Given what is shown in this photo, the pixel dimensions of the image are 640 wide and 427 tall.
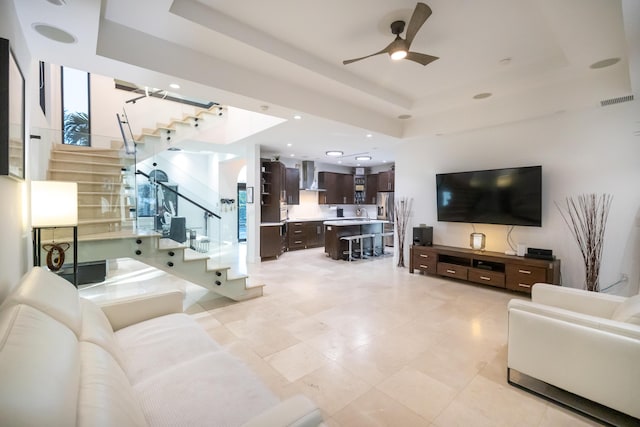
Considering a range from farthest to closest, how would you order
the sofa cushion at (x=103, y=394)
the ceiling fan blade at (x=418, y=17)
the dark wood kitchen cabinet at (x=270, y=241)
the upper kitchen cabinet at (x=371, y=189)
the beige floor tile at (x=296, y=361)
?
1. the upper kitchen cabinet at (x=371, y=189)
2. the dark wood kitchen cabinet at (x=270, y=241)
3. the beige floor tile at (x=296, y=361)
4. the ceiling fan blade at (x=418, y=17)
5. the sofa cushion at (x=103, y=394)

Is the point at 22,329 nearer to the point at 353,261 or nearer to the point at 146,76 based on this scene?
the point at 146,76

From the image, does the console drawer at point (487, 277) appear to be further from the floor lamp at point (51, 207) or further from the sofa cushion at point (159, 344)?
the floor lamp at point (51, 207)

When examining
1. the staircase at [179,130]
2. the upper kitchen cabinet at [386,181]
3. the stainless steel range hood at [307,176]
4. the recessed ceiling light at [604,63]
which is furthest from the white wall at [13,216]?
the upper kitchen cabinet at [386,181]

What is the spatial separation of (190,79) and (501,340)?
425 centimetres

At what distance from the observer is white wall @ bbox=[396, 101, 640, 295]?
358 centimetres

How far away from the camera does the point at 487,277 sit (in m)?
4.48

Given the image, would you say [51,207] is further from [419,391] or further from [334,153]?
[334,153]

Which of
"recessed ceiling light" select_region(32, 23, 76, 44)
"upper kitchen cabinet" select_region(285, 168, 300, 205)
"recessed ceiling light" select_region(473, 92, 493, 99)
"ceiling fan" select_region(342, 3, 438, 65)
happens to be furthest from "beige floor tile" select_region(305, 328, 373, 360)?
"upper kitchen cabinet" select_region(285, 168, 300, 205)

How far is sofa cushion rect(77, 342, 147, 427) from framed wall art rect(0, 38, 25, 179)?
3.76 feet

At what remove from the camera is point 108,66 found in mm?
2746

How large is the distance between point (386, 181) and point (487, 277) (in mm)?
5077

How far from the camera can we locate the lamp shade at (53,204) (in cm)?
239

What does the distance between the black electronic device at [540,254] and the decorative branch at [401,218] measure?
224cm

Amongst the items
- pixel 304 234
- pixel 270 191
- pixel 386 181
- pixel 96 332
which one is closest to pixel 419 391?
pixel 96 332
